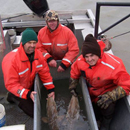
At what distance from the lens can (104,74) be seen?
2.14 m

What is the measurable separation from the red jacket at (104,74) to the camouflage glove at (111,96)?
57 millimetres

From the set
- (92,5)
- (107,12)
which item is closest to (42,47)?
(107,12)

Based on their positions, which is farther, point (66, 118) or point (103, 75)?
point (66, 118)

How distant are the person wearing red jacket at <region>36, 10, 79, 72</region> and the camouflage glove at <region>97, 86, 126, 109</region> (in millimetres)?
1027

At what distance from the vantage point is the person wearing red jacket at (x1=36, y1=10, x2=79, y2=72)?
2.90m

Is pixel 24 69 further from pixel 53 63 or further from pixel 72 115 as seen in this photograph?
pixel 72 115

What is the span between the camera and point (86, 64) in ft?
7.37

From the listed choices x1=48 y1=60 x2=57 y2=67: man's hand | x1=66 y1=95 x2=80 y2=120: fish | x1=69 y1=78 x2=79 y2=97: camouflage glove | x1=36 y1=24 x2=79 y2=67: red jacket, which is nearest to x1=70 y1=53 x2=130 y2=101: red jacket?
x1=69 y1=78 x2=79 y2=97: camouflage glove

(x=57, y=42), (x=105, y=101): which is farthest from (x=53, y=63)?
(x=105, y=101)

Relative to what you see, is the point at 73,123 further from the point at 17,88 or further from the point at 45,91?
the point at 17,88

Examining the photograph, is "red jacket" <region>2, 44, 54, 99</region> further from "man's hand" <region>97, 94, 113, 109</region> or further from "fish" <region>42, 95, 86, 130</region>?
"man's hand" <region>97, 94, 113, 109</region>

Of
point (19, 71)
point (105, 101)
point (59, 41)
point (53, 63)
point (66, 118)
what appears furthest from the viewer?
point (59, 41)

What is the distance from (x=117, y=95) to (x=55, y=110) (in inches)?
37.4

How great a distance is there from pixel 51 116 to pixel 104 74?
38.9 inches
